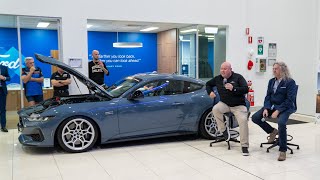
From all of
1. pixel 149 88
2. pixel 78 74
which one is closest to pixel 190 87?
pixel 149 88

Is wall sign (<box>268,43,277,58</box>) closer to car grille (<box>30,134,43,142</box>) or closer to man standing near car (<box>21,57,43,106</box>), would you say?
man standing near car (<box>21,57,43,106</box>)

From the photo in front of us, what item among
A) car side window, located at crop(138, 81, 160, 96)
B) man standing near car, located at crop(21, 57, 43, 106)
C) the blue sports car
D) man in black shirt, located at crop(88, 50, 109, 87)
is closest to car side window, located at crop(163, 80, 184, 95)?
the blue sports car

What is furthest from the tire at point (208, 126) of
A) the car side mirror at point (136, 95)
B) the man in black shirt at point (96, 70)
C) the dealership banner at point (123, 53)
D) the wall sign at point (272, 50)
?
the dealership banner at point (123, 53)

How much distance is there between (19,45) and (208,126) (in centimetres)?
418

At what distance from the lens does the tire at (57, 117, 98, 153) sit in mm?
4930

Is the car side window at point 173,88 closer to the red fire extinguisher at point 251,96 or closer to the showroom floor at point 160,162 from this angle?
the showroom floor at point 160,162

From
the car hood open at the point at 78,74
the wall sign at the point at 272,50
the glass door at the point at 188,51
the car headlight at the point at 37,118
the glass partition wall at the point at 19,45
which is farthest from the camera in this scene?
the wall sign at the point at 272,50

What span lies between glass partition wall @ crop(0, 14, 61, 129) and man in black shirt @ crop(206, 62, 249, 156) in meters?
3.98

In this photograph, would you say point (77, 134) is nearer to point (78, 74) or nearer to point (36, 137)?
point (36, 137)

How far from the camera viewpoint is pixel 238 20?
905 cm

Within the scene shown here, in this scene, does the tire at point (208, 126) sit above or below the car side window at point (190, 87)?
below

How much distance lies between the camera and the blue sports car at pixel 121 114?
4.91m

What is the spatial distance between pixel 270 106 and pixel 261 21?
4856 millimetres

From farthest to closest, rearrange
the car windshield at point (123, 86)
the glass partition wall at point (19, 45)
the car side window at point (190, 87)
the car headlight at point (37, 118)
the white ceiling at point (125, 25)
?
the white ceiling at point (125, 25) → the glass partition wall at point (19, 45) → the car side window at point (190, 87) → the car windshield at point (123, 86) → the car headlight at point (37, 118)
